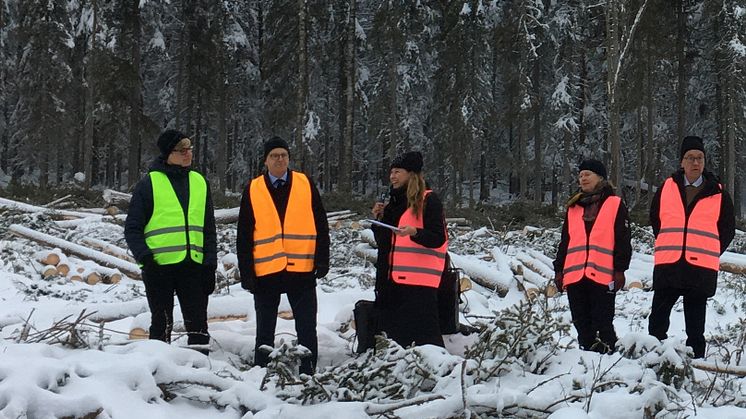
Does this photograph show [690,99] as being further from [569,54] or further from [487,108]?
[487,108]

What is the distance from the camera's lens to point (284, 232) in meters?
4.52

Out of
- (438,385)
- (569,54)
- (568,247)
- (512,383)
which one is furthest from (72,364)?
(569,54)

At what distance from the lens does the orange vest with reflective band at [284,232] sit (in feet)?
14.8

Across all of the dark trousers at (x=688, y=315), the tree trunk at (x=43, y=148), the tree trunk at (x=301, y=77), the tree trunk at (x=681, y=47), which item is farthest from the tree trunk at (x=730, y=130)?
the tree trunk at (x=43, y=148)

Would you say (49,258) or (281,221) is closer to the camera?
(281,221)

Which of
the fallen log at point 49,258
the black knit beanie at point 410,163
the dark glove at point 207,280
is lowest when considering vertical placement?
the fallen log at point 49,258

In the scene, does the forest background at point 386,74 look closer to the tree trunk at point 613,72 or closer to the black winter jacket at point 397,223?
the tree trunk at point 613,72

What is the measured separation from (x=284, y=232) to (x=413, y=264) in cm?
97

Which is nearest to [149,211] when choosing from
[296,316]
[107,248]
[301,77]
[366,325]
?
[296,316]

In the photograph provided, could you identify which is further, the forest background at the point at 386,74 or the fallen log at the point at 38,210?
the forest background at the point at 386,74

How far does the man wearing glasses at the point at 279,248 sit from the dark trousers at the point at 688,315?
2.86 metres

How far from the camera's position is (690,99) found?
26547mm

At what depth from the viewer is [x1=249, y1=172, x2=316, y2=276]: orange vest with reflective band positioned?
14.8 feet

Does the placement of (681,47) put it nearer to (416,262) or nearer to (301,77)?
(301,77)
